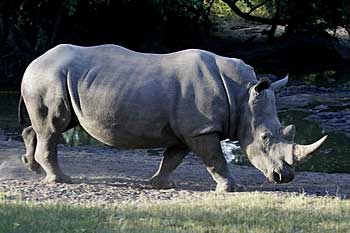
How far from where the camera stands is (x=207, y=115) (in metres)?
10.7

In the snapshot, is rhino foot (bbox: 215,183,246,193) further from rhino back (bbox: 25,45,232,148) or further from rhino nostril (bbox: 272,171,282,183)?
rhino back (bbox: 25,45,232,148)

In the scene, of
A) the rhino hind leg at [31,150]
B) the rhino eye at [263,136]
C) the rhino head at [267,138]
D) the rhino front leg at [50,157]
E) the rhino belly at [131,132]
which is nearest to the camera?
the rhino head at [267,138]

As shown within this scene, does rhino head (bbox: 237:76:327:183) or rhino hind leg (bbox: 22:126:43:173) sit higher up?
rhino head (bbox: 237:76:327:183)

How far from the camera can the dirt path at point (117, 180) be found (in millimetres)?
9953

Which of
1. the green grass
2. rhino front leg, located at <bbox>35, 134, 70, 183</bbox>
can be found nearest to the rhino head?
the green grass

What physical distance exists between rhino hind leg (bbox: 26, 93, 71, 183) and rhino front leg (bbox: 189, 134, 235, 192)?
167 centimetres

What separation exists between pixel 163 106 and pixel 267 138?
4.32 feet

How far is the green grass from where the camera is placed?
7.29 meters

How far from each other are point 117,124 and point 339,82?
21.9 m

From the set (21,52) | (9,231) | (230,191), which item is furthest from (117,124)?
(21,52)

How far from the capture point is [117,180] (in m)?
11.9

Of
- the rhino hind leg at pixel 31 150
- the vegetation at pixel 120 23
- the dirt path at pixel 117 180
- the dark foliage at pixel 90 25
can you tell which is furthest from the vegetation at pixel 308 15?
the rhino hind leg at pixel 31 150

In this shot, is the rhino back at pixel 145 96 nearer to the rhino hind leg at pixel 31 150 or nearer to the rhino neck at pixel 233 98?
the rhino neck at pixel 233 98

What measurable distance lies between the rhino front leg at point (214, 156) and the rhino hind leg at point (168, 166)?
49 cm
